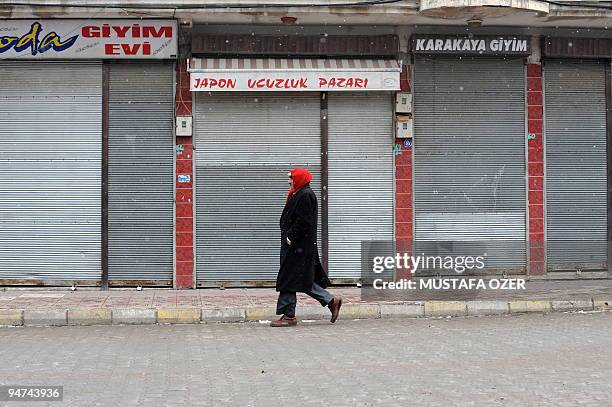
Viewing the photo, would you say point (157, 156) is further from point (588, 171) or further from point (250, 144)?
point (588, 171)

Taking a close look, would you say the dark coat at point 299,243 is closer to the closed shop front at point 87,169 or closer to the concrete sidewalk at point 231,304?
the concrete sidewalk at point 231,304

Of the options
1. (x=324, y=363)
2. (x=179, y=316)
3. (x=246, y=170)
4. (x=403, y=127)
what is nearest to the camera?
(x=324, y=363)

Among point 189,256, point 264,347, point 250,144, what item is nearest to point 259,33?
point 250,144

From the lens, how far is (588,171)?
15.0 m

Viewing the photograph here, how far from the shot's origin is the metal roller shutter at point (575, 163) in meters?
14.9

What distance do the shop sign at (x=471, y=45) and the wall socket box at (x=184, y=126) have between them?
372 centimetres

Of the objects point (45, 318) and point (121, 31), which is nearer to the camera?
point (45, 318)

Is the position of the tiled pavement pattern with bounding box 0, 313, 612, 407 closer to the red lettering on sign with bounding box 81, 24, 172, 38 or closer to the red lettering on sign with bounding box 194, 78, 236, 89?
the red lettering on sign with bounding box 194, 78, 236, 89

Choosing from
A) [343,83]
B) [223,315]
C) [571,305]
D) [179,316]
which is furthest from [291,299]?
[343,83]

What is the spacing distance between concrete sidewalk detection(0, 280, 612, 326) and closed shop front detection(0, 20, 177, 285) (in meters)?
0.51

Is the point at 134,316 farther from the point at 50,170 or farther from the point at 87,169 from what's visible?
the point at 50,170

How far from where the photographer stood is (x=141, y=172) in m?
14.1

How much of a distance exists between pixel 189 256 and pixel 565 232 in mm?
6178

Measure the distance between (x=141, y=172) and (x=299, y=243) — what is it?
14.9ft
